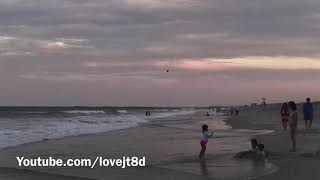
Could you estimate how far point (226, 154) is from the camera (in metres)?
16.1

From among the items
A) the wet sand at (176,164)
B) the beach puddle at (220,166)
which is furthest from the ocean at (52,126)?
the beach puddle at (220,166)

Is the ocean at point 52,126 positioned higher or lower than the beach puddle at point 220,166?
higher

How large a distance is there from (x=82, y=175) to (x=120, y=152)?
5382mm

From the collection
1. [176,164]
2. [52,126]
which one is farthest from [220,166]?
[52,126]

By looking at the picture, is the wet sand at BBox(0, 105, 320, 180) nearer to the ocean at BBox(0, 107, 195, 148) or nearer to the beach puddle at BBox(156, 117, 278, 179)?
the beach puddle at BBox(156, 117, 278, 179)

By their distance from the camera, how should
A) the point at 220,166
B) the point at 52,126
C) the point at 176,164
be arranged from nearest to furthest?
the point at 220,166 < the point at 176,164 < the point at 52,126

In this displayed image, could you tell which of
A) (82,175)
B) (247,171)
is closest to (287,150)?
(247,171)

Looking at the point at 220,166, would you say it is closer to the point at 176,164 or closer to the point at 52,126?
the point at 176,164

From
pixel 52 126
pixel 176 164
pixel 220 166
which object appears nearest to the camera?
pixel 220 166

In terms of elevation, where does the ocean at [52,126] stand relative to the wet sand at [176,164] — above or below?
above

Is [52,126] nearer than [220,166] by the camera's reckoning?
No

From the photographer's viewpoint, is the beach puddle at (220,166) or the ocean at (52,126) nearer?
the beach puddle at (220,166)

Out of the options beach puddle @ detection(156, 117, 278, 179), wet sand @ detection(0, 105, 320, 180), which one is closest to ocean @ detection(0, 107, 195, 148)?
wet sand @ detection(0, 105, 320, 180)

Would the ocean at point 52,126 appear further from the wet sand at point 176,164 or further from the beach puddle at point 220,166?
the beach puddle at point 220,166
